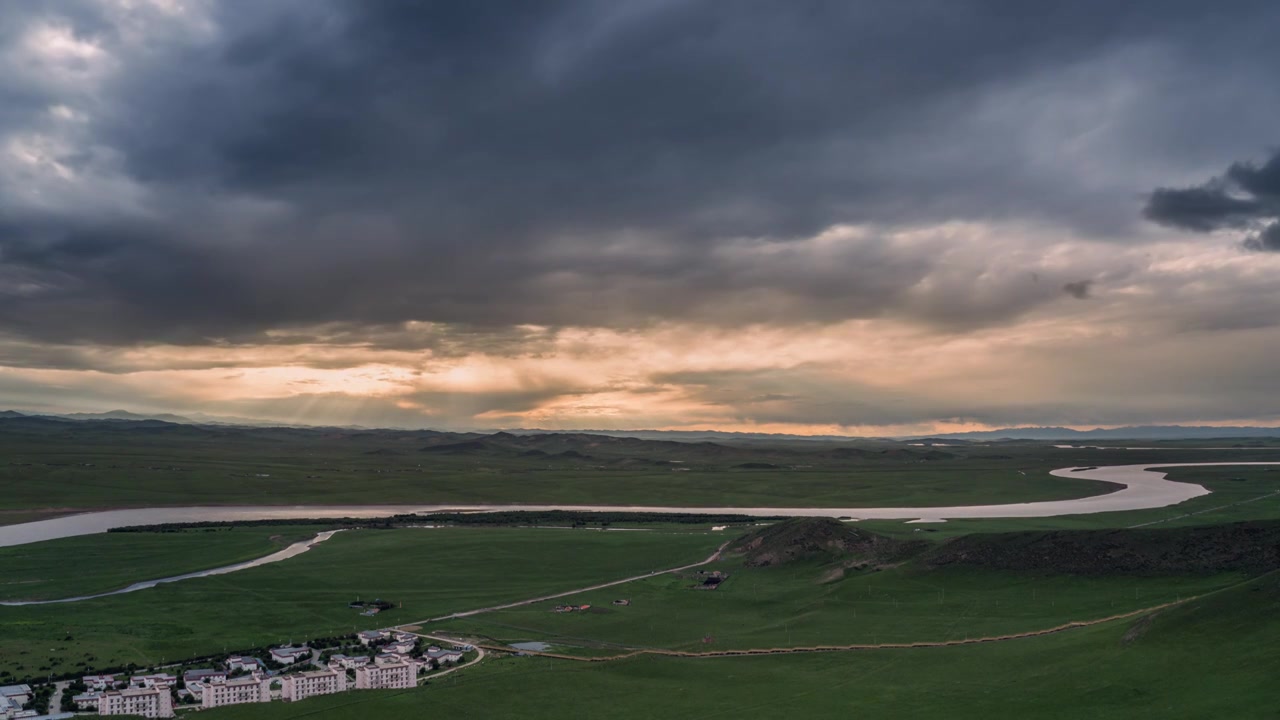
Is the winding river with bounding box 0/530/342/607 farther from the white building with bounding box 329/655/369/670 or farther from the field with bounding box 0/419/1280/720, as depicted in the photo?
the white building with bounding box 329/655/369/670

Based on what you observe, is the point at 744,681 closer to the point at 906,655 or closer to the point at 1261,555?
the point at 906,655

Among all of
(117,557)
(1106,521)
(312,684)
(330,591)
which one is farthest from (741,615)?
(117,557)

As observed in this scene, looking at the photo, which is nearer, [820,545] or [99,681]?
[99,681]

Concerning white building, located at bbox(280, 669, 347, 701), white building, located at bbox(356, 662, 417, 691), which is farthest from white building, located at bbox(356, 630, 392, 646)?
white building, located at bbox(356, 662, 417, 691)

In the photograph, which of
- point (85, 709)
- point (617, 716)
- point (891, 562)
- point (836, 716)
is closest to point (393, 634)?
point (85, 709)

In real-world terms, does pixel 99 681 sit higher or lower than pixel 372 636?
higher

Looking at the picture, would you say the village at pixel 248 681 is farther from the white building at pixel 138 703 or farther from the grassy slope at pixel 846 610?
the grassy slope at pixel 846 610

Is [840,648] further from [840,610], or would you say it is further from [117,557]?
[117,557]

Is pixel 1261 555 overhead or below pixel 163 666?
overhead
